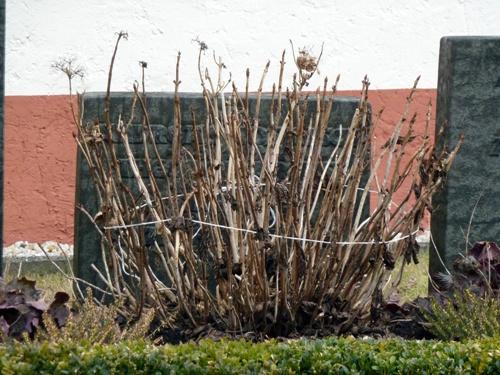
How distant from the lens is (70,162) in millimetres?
9234

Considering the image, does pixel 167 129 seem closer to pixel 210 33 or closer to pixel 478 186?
pixel 478 186

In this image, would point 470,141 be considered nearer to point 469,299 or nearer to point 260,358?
point 469,299

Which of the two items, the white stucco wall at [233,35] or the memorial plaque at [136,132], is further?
the white stucco wall at [233,35]

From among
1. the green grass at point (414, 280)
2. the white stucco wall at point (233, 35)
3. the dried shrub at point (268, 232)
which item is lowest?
the green grass at point (414, 280)

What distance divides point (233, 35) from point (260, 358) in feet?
16.5

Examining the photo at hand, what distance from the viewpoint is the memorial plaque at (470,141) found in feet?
22.0

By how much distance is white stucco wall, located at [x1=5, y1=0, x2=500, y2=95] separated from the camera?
363 inches

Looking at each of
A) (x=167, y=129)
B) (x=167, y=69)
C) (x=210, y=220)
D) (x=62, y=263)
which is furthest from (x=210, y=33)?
(x=210, y=220)

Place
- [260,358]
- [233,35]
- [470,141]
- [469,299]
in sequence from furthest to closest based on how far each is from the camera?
[233,35] < [470,141] < [469,299] < [260,358]

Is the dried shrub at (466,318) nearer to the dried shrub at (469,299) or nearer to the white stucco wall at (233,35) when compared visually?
the dried shrub at (469,299)

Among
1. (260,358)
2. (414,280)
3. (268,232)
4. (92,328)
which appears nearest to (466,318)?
(268,232)

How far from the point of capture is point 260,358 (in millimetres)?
4793

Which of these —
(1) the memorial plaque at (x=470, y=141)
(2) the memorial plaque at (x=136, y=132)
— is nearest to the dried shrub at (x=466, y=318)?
(1) the memorial plaque at (x=470, y=141)

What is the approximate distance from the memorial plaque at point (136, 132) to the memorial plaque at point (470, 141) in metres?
0.47
